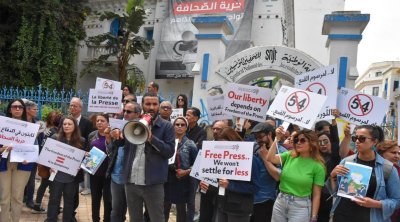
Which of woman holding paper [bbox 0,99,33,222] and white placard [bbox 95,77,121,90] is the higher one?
white placard [bbox 95,77,121,90]

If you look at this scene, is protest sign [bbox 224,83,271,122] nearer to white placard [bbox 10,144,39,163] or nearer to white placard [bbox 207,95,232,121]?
white placard [bbox 207,95,232,121]

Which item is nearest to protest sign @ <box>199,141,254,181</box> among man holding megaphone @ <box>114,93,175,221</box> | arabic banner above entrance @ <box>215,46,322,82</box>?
man holding megaphone @ <box>114,93,175,221</box>

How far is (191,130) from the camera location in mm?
5652

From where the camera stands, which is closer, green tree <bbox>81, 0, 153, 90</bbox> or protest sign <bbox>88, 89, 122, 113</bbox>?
protest sign <bbox>88, 89, 122, 113</bbox>

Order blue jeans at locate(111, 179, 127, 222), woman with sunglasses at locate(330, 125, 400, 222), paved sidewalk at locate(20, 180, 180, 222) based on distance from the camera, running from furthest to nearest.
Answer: paved sidewalk at locate(20, 180, 180, 222)
blue jeans at locate(111, 179, 127, 222)
woman with sunglasses at locate(330, 125, 400, 222)

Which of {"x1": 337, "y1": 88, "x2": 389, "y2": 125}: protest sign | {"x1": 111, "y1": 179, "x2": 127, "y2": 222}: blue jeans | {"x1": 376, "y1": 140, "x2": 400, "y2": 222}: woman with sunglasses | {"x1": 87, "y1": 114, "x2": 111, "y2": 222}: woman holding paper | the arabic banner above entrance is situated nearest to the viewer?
{"x1": 376, "y1": 140, "x2": 400, "y2": 222}: woman with sunglasses

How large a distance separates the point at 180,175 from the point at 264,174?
1213mm

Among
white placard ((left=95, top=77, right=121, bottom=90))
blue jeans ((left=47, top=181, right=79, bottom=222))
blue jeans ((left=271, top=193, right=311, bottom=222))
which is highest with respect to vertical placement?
white placard ((left=95, top=77, right=121, bottom=90))

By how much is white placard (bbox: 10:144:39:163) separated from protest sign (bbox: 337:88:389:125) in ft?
13.2

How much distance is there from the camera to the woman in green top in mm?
3748

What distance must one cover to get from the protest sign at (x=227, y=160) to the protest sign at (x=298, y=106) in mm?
836

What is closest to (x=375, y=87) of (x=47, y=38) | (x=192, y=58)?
(x=192, y=58)

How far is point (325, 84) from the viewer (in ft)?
16.4

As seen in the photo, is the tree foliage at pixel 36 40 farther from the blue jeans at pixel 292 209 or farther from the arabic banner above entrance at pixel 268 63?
the blue jeans at pixel 292 209
